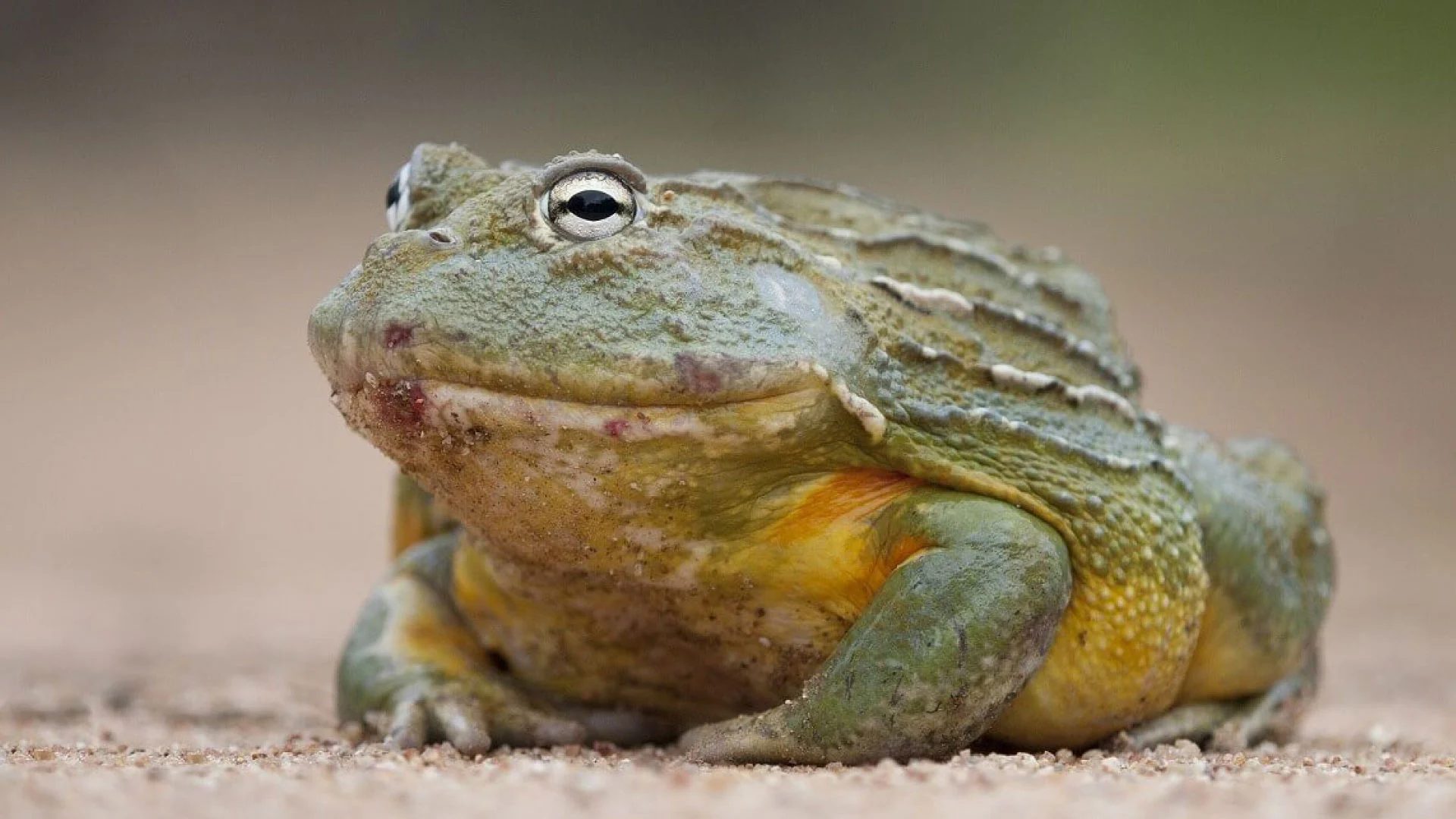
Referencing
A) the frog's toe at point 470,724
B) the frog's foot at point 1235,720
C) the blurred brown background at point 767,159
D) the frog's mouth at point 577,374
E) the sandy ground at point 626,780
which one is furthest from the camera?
the blurred brown background at point 767,159

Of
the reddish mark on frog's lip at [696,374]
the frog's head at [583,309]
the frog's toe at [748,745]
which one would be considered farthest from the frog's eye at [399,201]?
the frog's toe at [748,745]

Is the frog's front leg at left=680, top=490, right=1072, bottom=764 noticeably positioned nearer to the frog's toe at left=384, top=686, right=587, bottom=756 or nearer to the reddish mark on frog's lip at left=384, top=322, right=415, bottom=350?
the frog's toe at left=384, top=686, right=587, bottom=756

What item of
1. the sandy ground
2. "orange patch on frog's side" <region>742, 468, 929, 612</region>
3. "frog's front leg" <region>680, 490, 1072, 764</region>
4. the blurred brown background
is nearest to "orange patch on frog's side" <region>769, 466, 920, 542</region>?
"orange patch on frog's side" <region>742, 468, 929, 612</region>

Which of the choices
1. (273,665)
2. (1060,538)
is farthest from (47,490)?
(1060,538)

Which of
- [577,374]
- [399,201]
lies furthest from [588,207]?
[399,201]

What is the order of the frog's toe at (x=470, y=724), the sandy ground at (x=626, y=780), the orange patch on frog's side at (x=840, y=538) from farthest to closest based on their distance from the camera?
1. the frog's toe at (x=470, y=724)
2. the orange patch on frog's side at (x=840, y=538)
3. the sandy ground at (x=626, y=780)

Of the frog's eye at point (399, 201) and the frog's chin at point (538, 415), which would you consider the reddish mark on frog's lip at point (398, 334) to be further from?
the frog's eye at point (399, 201)

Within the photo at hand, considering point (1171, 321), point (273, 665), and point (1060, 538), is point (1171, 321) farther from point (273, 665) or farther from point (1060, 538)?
point (1060, 538)

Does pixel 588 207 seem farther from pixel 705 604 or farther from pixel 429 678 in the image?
pixel 429 678
